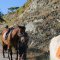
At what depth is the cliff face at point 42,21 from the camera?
2334 centimetres

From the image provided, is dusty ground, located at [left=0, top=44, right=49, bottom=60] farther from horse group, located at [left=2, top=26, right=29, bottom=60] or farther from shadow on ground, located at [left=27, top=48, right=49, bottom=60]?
horse group, located at [left=2, top=26, right=29, bottom=60]

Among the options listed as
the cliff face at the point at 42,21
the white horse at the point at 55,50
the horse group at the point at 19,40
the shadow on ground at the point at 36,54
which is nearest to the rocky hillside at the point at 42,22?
the cliff face at the point at 42,21

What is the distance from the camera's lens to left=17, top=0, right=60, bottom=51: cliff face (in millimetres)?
23339

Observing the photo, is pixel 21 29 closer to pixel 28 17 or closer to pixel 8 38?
pixel 8 38

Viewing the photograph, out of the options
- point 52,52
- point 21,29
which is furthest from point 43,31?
point 52,52

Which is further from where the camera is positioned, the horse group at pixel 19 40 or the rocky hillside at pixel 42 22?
the rocky hillside at pixel 42 22

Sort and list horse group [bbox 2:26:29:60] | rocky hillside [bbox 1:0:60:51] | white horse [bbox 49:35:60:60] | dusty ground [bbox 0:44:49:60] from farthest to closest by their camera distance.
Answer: rocky hillside [bbox 1:0:60:51]
dusty ground [bbox 0:44:49:60]
horse group [bbox 2:26:29:60]
white horse [bbox 49:35:60:60]

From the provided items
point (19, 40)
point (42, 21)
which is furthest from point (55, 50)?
point (42, 21)

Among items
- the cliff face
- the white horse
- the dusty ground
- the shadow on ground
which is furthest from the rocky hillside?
the white horse

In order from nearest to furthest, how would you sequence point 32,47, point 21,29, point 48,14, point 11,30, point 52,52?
point 52,52 → point 21,29 → point 11,30 → point 32,47 → point 48,14

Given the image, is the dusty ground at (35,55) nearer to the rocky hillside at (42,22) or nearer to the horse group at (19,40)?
the rocky hillside at (42,22)

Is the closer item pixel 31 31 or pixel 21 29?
pixel 21 29

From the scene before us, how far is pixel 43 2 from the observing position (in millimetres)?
30094

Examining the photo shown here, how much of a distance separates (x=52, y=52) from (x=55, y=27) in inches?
609
